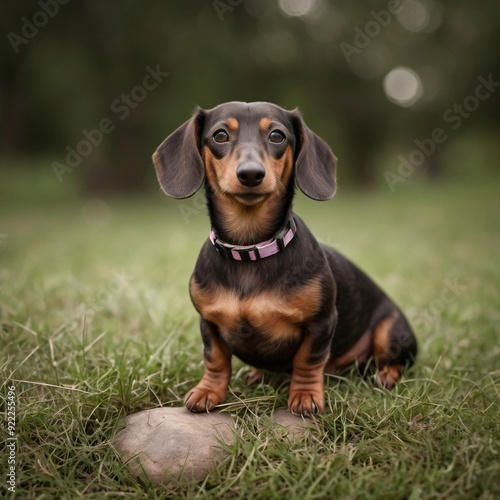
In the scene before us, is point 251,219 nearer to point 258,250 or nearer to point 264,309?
point 258,250

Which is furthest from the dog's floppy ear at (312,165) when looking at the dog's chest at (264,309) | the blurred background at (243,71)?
the blurred background at (243,71)

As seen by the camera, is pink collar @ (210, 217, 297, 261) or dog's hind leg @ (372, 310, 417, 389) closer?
pink collar @ (210, 217, 297, 261)

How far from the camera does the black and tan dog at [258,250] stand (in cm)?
247

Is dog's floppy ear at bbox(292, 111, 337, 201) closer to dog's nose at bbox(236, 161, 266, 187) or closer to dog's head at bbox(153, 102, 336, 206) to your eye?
dog's head at bbox(153, 102, 336, 206)

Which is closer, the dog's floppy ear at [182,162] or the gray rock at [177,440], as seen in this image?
the gray rock at [177,440]

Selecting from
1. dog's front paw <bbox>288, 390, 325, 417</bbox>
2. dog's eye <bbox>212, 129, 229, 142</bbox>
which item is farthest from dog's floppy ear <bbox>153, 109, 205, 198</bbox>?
dog's front paw <bbox>288, 390, 325, 417</bbox>

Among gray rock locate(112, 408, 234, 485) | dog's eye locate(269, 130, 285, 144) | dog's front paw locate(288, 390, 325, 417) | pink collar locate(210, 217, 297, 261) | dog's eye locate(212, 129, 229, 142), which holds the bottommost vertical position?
gray rock locate(112, 408, 234, 485)

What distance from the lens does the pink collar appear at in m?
2.51

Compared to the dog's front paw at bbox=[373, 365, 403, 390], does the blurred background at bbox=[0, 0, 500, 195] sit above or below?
above

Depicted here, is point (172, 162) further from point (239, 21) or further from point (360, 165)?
point (360, 165)

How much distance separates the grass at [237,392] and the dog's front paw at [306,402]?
67 mm

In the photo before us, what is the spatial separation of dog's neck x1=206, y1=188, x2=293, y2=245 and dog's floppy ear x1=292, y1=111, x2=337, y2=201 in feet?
0.37

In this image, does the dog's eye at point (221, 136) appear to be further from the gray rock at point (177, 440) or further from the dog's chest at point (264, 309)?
the gray rock at point (177, 440)

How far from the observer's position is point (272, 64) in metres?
17.6
